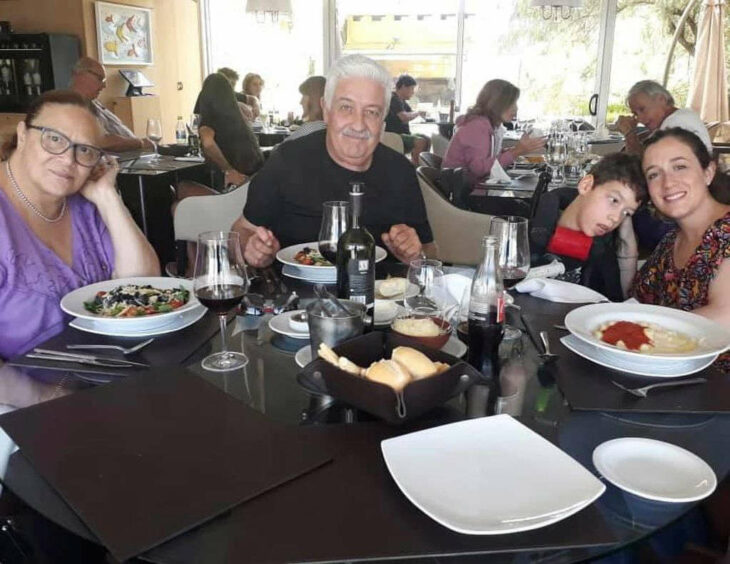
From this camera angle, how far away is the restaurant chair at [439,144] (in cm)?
627

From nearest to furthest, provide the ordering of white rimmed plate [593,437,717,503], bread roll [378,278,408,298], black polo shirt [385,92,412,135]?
1. white rimmed plate [593,437,717,503]
2. bread roll [378,278,408,298]
3. black polo shirt [385,92,412,135]

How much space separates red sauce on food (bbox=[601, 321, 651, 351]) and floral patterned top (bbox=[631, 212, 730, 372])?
1.86ft

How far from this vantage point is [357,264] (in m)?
1.33

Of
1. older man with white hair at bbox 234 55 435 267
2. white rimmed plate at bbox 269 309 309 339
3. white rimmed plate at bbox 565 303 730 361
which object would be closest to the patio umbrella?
older man with white hair at bbox 234 55 435 267

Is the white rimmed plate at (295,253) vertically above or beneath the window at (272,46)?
beneath

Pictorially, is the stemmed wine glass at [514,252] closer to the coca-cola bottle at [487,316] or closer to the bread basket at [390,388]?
the coca-cola bottle at [487,316]

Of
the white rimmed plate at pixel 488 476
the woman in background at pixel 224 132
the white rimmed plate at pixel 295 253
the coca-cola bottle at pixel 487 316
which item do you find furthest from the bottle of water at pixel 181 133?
the white rimmed plate at pixel 488 476

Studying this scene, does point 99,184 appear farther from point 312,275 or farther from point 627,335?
point 627,335

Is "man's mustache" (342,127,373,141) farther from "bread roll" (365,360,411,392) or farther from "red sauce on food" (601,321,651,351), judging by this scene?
"bread roll" (365,360,411,392)

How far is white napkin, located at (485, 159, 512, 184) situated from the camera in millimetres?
4020

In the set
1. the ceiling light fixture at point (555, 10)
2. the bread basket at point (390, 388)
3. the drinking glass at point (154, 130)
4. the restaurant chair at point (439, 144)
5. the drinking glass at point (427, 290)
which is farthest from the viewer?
the restaurant chair at point (439, 144)

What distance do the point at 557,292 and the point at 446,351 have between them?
1.85ft

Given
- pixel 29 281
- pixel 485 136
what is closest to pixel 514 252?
pixel 29 281

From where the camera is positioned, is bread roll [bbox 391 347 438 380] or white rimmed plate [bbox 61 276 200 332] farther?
white rimmed plate [bbox 61 276 200 332]
